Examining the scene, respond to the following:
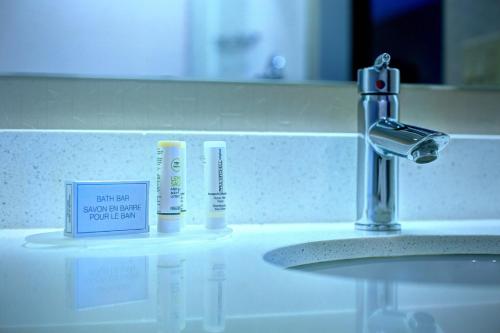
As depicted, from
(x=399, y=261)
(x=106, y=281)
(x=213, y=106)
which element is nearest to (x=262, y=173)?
(x=213, y=106)

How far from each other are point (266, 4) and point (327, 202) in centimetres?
31

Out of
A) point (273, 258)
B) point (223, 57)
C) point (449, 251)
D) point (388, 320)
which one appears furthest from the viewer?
point (223, 57)

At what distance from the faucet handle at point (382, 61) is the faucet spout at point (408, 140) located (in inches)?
2.8

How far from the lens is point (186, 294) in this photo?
43cm

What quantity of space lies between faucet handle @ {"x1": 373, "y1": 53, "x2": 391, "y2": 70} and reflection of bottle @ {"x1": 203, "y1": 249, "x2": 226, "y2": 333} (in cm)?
36

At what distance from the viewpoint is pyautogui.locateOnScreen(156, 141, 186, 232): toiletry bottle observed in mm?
727

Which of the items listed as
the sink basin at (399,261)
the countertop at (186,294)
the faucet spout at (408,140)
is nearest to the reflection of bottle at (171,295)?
the countertop at (186,294)

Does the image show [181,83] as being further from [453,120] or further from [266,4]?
[453,120]

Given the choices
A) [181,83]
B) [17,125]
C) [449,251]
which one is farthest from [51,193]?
[449,251]

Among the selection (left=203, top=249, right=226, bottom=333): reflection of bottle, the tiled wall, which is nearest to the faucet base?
the tiled wall

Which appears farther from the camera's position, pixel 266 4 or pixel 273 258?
pixel 266 4

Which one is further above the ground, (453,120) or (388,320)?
(453,120)

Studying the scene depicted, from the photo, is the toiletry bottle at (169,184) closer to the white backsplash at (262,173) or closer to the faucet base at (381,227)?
the white backsplash at (262,173)

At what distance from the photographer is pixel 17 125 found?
2.71ft
